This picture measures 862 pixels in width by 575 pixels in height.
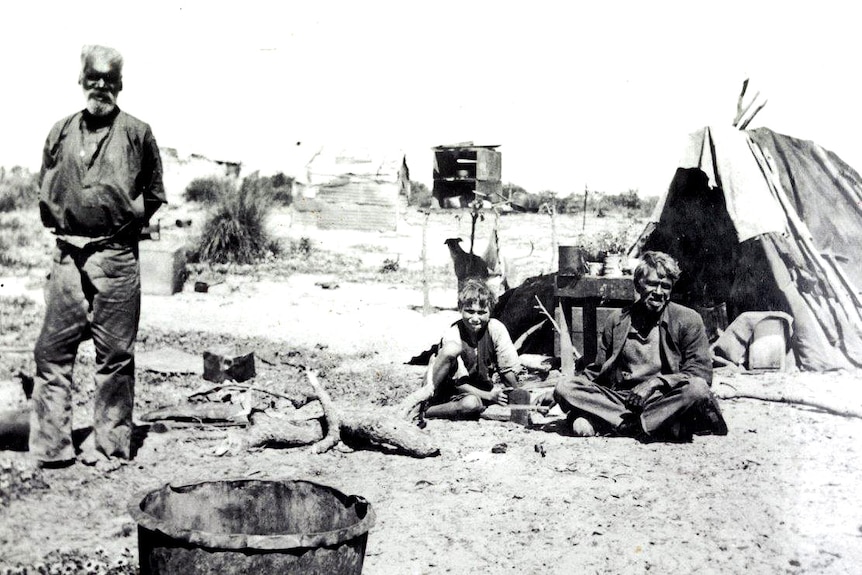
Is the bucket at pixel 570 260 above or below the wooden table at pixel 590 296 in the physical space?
above

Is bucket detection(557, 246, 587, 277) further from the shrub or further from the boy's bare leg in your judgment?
the shrub

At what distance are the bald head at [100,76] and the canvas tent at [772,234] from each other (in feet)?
18.6

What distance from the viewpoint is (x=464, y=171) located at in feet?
87.2

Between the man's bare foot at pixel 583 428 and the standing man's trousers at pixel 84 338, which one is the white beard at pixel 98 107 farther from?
the man's bare foot at pixel 583 428

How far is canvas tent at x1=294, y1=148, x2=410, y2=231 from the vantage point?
76.3ft

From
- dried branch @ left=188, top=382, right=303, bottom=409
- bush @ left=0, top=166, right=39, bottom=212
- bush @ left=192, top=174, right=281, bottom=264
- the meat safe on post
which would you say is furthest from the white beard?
the meat safe on post

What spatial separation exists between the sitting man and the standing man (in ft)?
9.30

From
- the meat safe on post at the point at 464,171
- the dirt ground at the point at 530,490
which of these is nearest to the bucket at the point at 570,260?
the dirt ground at the point at 530,490

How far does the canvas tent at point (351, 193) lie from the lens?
23.3 meters

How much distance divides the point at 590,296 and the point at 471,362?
212 centimetres

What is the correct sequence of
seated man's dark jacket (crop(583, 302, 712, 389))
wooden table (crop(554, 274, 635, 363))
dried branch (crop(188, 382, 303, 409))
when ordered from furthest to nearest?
wooden table (crop(554, 274, 635, 363)), dried branch (crop(188, 382, 303, 409)), seated man's dark jacket (crop(583, 302, 712, 389))

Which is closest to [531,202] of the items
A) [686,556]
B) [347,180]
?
[347,180]

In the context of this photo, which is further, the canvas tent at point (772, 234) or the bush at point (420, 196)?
the bush at point (420, 196)

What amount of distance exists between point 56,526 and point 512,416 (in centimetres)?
313
